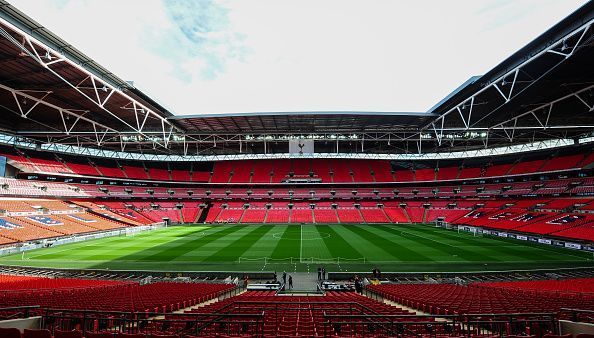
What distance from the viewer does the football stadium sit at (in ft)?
27.2

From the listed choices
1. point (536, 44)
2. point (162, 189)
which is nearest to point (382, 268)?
point (536, 44)

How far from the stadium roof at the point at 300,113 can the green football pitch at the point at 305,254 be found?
10.8 meters

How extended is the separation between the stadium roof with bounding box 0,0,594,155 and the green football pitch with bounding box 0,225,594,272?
10803mm

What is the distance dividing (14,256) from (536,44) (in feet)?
133

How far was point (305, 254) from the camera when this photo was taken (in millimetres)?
27219

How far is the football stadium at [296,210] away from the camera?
27.2ft

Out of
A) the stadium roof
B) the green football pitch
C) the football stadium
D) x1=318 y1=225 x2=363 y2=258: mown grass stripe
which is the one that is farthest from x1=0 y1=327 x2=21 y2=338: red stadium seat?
x1=318 y1=225 x2=363 y2=258: mown grass stripe

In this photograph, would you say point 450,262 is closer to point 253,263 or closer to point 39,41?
point 253,263

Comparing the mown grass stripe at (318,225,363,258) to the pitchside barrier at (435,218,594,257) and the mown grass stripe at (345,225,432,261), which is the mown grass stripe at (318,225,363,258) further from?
the pitchside barrier at (435,218,594,257)

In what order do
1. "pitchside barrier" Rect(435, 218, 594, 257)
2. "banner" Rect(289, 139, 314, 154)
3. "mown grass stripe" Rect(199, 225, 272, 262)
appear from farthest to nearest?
"banner" Rect(289, 139, 314, 154) → "pitchside barrier" Rect(435, 218, 594, 257) → "mown grass stripe" Rect(199, 225, 272, 262)

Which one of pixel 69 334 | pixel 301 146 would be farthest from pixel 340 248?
pixel 69 334

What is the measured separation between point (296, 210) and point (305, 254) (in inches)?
1194

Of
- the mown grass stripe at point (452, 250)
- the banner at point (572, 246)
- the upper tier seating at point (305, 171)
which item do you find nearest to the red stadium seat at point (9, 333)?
the mown grass stripe at point (452, 250)

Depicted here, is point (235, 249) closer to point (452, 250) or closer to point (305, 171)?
point (452, 250)
